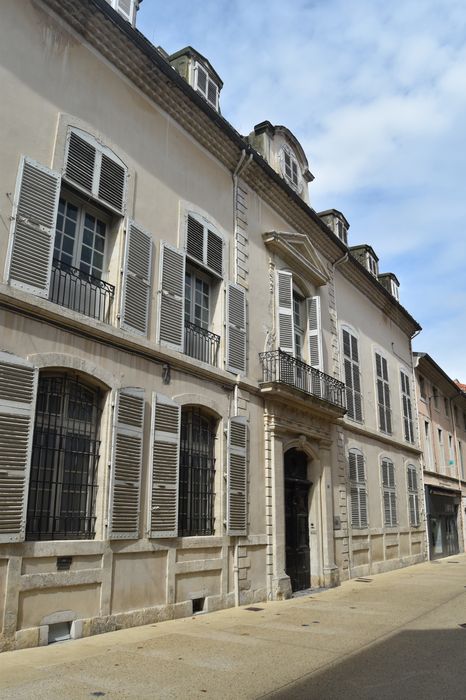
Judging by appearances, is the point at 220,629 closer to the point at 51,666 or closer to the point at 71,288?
the point at 51,666

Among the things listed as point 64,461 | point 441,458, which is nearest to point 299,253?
point 64,461

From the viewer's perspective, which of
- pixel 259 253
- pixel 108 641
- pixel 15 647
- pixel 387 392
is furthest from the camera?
pixel 387 392

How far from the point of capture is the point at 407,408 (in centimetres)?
1897

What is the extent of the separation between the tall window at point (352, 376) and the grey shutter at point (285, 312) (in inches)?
137

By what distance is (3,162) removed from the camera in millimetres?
6488

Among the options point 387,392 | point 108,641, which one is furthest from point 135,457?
point 387,392

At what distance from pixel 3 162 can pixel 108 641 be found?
5348 mm

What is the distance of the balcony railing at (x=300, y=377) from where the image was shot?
10.6 meters

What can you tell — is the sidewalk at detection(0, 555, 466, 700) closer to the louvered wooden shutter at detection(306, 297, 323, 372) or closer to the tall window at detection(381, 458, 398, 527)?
the louvered wooden shutter at detection(306, 297, 323, 372)

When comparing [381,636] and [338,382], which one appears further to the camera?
[338,382]

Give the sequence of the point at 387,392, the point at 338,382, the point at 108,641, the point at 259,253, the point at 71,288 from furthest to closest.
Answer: the point at 387,392, the point at 338,382, the point at 259,253, the point at 71,288, the point at 108,641

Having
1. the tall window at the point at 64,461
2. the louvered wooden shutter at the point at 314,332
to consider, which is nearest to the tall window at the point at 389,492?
the louvered wooden shutter at the point at 314,332

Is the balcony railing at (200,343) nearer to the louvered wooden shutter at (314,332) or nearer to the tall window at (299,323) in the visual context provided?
the tall window at (299,323)

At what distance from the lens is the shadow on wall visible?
14.8 feet
